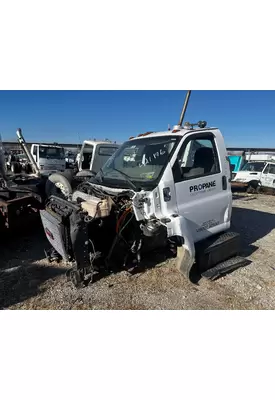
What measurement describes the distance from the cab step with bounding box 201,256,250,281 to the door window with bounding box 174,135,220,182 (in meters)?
1.37

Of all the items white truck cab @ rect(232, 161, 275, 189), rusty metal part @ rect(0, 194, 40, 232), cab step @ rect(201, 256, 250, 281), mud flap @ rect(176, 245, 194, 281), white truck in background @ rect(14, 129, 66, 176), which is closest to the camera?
mud flap @ rect(176, 245, 194, 281)

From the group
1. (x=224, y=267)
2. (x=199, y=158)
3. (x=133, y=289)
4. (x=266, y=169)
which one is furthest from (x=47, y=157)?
(x=224, y=267)

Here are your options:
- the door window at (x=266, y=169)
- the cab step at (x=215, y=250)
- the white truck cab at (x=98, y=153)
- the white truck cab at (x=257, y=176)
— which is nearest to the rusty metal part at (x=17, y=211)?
the cab step at (x=215, y=250)

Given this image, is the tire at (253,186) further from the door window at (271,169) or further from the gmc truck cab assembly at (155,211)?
the gmc truck cab assembly at (155,211)

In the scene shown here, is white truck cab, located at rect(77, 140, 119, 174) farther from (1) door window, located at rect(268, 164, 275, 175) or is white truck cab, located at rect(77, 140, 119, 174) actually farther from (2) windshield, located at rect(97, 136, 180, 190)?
(1) door window, located at rect(268, 164, 275, 175)

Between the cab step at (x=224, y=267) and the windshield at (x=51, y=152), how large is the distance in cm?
→ 1253

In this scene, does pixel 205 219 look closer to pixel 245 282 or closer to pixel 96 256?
pixel 245 282

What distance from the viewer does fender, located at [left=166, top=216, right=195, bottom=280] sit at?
3170 millimetres

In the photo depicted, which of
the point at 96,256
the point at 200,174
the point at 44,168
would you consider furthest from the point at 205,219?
the point at 44,168

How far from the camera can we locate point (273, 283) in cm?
348

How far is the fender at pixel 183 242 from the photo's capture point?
3170 millimetres

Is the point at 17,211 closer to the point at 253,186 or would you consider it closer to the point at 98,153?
the point at 98,153

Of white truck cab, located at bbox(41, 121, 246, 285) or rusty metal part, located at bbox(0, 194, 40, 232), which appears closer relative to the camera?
white truck cab, located at bbox(41, 121, 246, 285)

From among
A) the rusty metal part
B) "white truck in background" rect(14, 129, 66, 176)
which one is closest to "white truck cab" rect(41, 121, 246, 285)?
the rusty metal part
